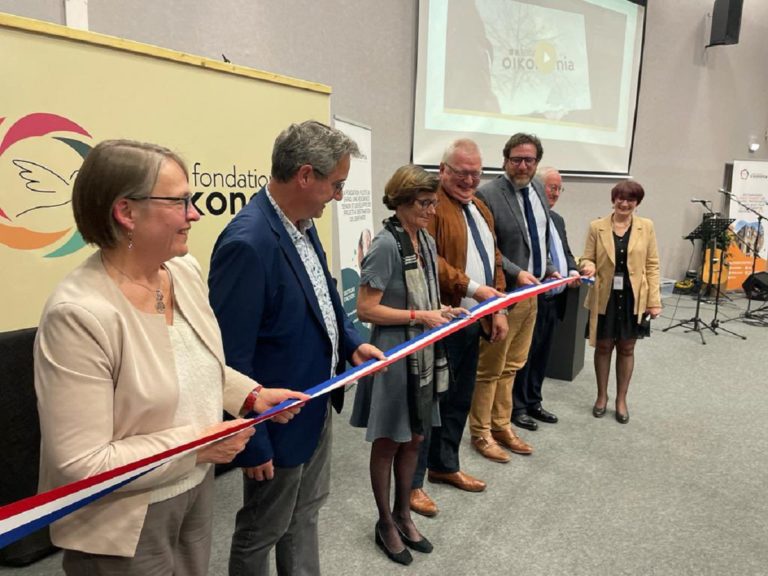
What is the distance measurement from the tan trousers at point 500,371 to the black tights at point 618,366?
2.79 ft

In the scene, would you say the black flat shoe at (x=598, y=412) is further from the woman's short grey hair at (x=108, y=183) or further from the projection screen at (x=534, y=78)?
the woman's short grey hair at (x=108, y=183)

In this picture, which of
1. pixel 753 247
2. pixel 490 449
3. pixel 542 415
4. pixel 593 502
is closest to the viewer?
pixel 593 502

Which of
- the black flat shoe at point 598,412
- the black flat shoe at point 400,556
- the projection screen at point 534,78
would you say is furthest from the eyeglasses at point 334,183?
the projection screen at point 534,78

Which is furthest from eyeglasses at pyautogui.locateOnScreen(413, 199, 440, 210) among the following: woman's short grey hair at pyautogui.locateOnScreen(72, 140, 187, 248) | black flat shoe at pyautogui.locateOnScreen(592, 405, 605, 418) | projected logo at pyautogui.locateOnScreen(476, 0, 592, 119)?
projected logo at pyautogui.locateOnScreen(476, 0, 592, 119)

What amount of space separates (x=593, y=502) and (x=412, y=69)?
12.4ft

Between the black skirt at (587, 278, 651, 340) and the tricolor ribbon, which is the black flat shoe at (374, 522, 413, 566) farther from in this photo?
the black skirt at (587, 278, 651, 340)

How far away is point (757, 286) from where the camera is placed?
7816mm

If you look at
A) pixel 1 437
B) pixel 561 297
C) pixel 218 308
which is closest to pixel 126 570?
pixel 218 308

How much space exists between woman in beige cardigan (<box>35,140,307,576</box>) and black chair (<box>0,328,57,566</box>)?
4.21 ft

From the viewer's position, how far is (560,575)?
2.26m

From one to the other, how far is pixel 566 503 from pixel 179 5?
3.49 meters

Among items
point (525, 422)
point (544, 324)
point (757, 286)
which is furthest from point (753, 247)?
point (525, 422)

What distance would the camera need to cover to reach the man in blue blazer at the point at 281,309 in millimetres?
1384

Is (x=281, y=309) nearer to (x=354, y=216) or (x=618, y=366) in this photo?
(x=354, y=216)
